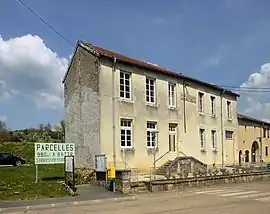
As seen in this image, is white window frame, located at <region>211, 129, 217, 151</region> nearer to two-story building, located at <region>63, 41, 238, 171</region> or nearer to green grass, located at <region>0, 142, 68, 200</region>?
two-story building, located at <region>63, 41, 238, 171</region>

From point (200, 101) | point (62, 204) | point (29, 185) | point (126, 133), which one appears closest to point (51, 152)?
point (29, 185)

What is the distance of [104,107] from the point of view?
27828 mm

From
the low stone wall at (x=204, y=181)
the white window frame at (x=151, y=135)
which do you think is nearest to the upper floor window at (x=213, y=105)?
the low stone wall at (x=204, y=181)

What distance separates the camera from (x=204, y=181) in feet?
92.9

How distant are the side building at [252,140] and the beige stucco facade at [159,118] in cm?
660

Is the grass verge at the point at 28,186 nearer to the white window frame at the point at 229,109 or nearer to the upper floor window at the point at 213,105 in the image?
the upper floor window at the point at 213,105

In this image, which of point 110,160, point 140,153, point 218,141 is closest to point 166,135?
point 140,153

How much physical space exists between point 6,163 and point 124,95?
1371cm

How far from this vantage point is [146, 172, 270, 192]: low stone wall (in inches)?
972

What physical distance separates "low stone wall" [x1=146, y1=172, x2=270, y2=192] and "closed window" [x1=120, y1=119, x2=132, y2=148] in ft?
16.6

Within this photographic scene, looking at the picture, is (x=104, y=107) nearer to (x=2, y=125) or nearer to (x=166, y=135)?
(x=166, y=135)

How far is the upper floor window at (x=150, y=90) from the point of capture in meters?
31.8

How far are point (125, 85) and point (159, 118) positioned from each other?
14.5 ft

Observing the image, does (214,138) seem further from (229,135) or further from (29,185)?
(29,185)
